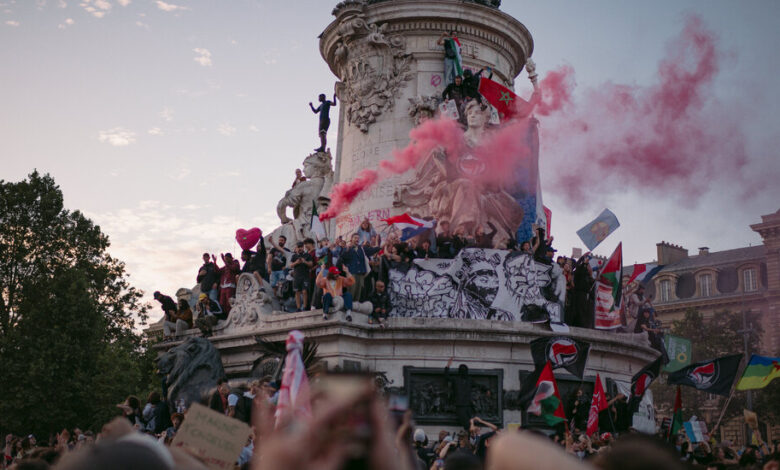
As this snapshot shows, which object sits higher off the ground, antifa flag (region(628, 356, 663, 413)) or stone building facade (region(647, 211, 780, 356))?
stone building facade (region(647, 211, 780, 356))

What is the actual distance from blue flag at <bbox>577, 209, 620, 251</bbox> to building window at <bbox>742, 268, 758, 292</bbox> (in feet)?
137

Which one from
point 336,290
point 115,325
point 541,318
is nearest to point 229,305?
point 336,290

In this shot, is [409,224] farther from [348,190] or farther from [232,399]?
[232,399]

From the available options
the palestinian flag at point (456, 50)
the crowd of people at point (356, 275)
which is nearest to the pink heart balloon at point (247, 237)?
the crowd of people at point (356, 275)

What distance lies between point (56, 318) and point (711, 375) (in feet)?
85.3

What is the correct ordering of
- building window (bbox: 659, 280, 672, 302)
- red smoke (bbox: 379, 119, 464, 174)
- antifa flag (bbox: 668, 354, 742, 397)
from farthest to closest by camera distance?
building window (bbox: 659, 280, 672, 302), red smoke (bbox: 379, 119, 464, 174), antifa flag (bbox: 668, 354, 742, 397)

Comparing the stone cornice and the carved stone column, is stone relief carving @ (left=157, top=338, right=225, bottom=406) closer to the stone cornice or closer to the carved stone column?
the carved stone column

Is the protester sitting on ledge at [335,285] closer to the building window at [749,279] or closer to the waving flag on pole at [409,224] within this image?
the waving flag on pole at [409,224]

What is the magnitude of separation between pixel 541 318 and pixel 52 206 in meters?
26.0

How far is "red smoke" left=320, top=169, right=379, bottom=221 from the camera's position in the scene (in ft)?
85.6

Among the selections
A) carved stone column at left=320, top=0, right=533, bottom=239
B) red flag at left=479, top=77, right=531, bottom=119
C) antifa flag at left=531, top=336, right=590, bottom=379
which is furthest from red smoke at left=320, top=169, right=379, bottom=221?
antifa flag at left=531, top=336, right=590, bottom=379

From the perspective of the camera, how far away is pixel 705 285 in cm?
6506

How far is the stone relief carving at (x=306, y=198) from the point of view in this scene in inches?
1145

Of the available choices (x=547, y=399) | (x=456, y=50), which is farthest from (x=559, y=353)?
(x=456, y=50)
